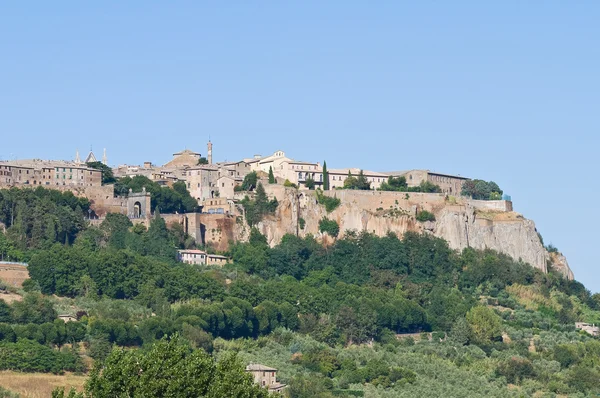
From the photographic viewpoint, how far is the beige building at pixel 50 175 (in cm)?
9906

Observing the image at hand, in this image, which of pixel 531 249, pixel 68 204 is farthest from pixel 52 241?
pixel 531 249

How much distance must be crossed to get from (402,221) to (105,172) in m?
19.1

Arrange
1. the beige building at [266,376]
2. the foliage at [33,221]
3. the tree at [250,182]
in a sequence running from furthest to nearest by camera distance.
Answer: the tree at [250,182]
the foliage at [33,221]
the beige building at [266,376]

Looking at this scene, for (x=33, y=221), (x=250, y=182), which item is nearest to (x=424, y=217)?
(x=250, y=182)

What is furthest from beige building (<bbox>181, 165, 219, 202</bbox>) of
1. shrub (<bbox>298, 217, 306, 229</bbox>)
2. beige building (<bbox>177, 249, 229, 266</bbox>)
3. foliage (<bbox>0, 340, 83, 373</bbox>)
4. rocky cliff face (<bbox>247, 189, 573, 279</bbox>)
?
foliage (<bbox>0, 340, 83, 373</bbox>)

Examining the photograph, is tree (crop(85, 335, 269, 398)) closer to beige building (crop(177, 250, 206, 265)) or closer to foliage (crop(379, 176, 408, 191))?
beige building (crop(177, 250, 206, 265))

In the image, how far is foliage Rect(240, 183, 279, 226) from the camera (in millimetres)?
98500

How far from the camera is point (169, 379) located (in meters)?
47.0

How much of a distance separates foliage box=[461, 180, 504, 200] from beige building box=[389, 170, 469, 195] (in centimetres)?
44

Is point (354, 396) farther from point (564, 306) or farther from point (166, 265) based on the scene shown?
point (564, 306)

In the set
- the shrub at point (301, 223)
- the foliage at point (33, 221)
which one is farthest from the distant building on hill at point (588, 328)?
the foliage at point (33, 221)

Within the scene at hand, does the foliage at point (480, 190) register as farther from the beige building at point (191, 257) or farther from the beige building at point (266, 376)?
the beige building at point (266, 376)

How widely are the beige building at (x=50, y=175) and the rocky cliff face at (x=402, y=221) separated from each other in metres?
10.2

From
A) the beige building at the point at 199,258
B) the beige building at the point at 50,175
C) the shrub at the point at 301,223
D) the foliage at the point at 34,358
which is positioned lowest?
the foliage at the point at 34,358
